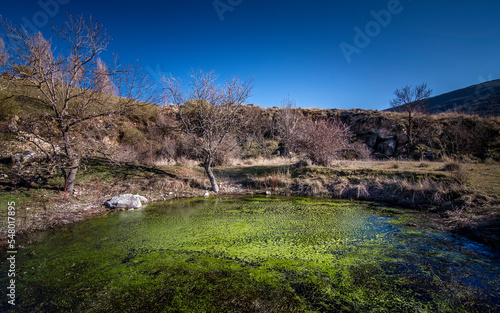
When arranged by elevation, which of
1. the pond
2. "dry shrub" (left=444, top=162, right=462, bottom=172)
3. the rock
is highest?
"dry shrub" (left=444, top=162, right=462, bottom=172)

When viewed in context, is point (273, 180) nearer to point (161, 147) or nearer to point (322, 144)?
point (322, 144)

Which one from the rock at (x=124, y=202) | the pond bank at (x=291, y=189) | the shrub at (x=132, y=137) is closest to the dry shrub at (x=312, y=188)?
the pond bank at (x=291, y=189)

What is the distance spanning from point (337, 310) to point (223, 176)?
8.91m

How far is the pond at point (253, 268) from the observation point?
2.62m

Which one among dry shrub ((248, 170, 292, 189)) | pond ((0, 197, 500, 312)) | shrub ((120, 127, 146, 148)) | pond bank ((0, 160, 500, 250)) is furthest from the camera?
shrub ((120, 127, 146, 148))

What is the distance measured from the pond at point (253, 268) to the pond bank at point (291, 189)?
2.61 feet

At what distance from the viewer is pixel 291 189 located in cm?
995

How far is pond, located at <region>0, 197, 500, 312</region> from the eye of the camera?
2615 millimetres

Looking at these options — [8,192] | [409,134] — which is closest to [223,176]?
[8,192]

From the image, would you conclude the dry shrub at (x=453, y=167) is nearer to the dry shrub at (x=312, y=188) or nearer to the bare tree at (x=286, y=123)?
the dry shrub at (x=312, y=188)

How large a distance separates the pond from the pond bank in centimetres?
80

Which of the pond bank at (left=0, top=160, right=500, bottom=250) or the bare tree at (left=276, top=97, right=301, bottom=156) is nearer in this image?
the pond bank at (left=0, top=160, right=500, bottom=250)

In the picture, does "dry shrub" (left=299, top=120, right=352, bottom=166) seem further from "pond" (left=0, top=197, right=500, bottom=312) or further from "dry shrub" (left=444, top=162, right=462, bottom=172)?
"pond" (left=0, top=197, right=500, bottom=312)
